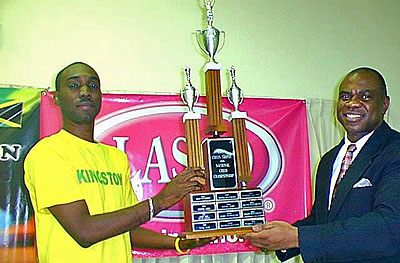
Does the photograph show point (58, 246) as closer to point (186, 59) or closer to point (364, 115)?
point (364, 115)

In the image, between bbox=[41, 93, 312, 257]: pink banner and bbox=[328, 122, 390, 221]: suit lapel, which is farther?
bbox=[41, 93, 312, 257]: pink banner

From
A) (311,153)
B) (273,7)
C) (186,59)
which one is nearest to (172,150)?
(186,59)

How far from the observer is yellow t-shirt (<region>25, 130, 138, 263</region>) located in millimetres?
2000

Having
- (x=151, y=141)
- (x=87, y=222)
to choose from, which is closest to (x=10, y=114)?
(x=151, y=141)

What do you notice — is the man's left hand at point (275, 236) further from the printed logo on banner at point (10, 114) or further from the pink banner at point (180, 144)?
the printed logo on banner at point (10, 114)

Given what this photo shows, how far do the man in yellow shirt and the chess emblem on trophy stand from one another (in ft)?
0.35

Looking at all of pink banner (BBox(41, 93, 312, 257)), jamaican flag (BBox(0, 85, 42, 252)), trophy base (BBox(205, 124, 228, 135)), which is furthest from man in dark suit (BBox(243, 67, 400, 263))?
jamaican flag (BBox(0, 85, 42, 252))

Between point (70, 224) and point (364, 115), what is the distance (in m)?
1.12

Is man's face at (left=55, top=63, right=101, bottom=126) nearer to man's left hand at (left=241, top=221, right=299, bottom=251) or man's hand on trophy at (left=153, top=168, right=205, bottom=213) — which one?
man's hand on trophy at (left=153, top=168, right=205, bottom=213)

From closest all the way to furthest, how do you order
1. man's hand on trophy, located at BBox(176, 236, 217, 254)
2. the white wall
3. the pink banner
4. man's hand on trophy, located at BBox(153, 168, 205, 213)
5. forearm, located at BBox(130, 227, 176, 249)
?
man's hand on trophy, located at BBox(153, 168, 205, 213), man's hand on trophy, located at BBox(176, 236, 217, 254), forearm, located at BBox(130, 227, 176, 249), the pink banner, the white wall

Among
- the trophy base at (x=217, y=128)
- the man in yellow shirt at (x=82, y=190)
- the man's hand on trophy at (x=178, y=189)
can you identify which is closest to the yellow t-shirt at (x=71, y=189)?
the man in yellow shirt at (x=82, y=190)

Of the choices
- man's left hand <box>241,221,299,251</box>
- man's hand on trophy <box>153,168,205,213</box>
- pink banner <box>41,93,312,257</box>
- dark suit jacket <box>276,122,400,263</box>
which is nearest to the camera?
dark suit jacket <box>276,122,400,263</box>

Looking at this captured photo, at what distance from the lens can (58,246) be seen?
2010 mm

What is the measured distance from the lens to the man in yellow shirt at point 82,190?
199cm
